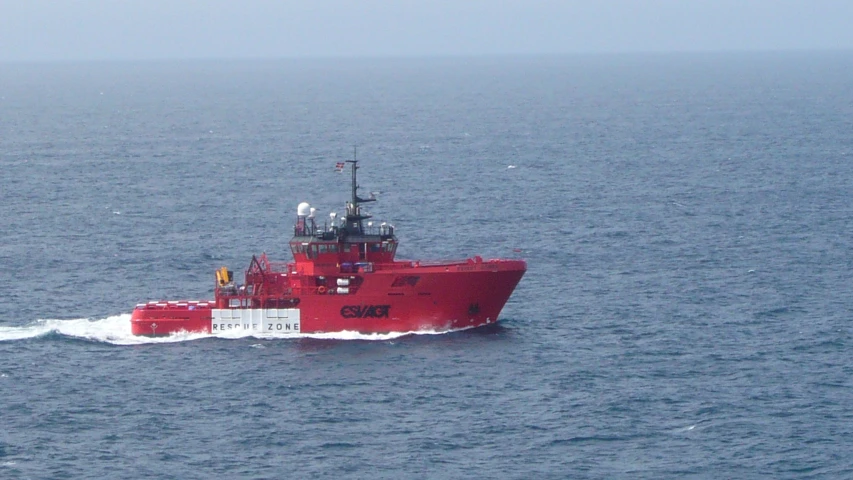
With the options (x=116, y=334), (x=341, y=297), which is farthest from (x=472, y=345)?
(x=116, y=334)

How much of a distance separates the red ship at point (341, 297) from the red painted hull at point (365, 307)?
5 centimetres

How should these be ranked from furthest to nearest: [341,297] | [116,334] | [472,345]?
[116,334]
[341,297]
[472,345]

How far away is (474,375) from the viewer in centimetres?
6341

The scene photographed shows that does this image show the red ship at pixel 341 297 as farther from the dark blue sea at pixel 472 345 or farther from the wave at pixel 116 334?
the dark blue sea at pixel 472 345

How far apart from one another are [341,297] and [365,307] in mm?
1323

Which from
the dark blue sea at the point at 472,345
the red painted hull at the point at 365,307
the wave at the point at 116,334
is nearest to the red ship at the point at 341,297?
the red painted hull at the point at 365,307

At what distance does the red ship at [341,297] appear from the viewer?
6994 cm

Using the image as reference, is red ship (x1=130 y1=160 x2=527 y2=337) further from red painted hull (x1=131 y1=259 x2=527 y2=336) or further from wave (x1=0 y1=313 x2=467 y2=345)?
wave (x1=0 y1=313 x2=467 y2=345)

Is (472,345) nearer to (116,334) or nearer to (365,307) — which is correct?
(365,307)

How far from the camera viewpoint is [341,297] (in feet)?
230

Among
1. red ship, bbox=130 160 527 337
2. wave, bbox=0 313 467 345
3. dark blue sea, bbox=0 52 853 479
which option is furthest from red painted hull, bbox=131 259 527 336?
dark blue sea, bbox=0 52 853 479

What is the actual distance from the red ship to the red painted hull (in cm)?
5

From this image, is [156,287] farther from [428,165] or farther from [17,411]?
[428,165]

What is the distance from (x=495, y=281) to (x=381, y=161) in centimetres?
7958
